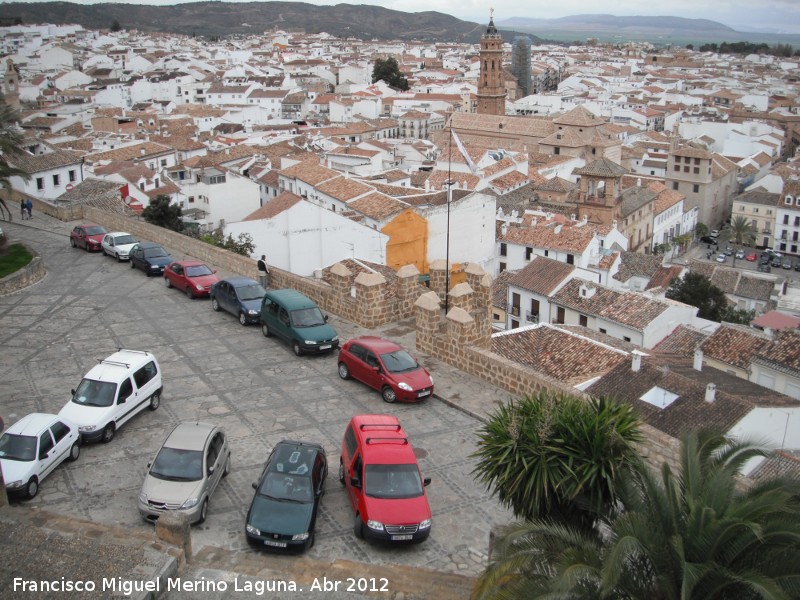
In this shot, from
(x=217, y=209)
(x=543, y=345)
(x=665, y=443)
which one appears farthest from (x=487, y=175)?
(x=665, y=443)

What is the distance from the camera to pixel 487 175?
56.2 meters

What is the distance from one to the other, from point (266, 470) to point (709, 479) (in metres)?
5.59

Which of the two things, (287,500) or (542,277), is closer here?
(287,500)

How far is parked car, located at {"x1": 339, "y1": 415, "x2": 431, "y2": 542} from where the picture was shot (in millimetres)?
9609

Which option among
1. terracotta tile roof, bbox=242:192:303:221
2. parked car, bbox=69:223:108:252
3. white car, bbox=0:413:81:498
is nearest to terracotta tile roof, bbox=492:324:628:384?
terracotta tile roof, bbox=242:192:303:221

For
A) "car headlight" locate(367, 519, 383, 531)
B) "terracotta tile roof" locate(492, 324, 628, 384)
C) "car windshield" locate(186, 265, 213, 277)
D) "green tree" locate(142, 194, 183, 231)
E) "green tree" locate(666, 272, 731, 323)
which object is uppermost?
"car windshield" locate(186, 265, 213, 277)

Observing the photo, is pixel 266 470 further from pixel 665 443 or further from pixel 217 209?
pixel 217 209

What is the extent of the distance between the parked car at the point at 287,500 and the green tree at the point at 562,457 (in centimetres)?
246

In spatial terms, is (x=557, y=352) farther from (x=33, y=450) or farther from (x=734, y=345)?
(x=33, y=450)

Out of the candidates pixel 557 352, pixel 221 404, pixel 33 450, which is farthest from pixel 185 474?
pixel 557 352

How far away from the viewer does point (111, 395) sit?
40.9 feet

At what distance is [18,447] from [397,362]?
6254mm

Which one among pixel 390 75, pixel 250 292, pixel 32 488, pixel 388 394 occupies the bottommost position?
pixel 388 394

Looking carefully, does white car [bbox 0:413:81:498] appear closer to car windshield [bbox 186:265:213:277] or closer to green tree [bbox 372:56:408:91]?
car windshield [bbox 186:265:213:277]
